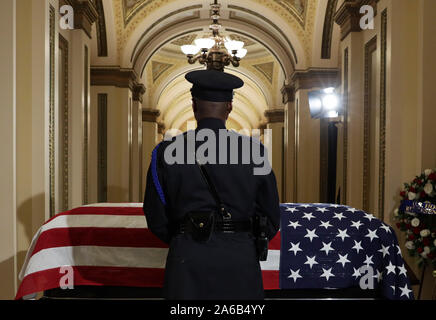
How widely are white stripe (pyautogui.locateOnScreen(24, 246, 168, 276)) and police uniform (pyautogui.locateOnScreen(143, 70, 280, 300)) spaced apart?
4.40 ft

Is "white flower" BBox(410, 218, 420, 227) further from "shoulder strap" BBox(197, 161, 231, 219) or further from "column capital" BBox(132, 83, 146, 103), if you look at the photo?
"column capital" BBox(132, 83, 146, 103)

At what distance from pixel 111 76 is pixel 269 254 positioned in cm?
745

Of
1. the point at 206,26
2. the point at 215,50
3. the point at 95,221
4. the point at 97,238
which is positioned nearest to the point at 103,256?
the point at 97,238

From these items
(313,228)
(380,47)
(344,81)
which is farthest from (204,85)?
(344,81)

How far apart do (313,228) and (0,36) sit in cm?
343

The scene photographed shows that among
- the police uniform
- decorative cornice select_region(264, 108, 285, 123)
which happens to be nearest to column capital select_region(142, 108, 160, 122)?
decorative cornice select_region(264, 108, 285, 123)

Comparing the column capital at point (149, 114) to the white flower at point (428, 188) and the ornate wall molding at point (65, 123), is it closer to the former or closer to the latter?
the ornate wall molding at point (65, 123)

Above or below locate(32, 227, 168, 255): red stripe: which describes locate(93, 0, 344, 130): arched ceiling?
above

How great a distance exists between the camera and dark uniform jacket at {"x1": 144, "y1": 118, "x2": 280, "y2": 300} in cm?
199

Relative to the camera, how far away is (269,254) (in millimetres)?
3322

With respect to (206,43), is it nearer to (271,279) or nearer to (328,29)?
(328,29)

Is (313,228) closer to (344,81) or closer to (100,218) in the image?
(100,218)

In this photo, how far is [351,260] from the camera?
332 centimetres
